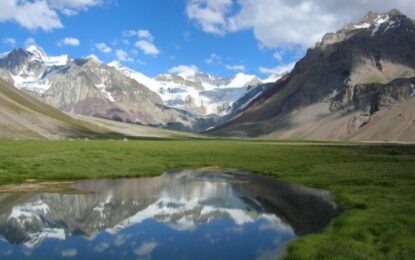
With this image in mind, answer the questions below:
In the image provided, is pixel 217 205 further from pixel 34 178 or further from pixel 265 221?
pixel 34 178

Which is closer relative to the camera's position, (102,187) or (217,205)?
(217,205)

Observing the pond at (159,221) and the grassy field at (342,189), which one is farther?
the pond at (159,221)

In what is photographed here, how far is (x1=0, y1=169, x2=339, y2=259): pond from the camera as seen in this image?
86.4 feet

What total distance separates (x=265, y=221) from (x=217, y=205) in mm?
7939

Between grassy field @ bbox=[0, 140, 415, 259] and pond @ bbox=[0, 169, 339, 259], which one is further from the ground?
grassy field @ bbox=[0, 140, 415, 259]

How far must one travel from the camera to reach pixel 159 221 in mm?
34531

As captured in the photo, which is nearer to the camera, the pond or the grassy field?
the grassy field

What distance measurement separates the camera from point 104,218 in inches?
1368

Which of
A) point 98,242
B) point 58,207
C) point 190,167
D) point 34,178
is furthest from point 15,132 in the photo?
point 98,242

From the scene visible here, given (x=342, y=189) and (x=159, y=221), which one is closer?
(x=159, y=221)

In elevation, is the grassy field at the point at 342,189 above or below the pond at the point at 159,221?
above

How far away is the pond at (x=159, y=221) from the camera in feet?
86.4

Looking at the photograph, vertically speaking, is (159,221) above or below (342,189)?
below

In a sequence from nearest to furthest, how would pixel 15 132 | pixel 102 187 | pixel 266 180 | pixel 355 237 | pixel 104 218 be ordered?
pixel 355 237 → pixel 104 218 → pixel 102 187 → pixel 266 180 → pixel 15 132
